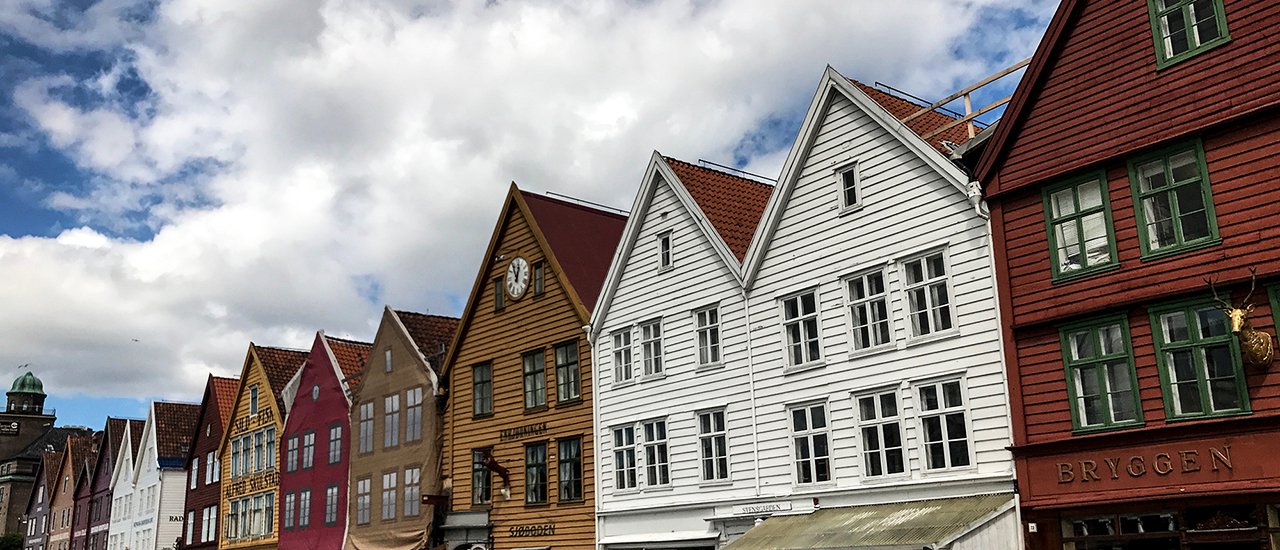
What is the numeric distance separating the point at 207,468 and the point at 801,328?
41.5 m

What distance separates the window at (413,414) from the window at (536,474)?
6.54 metres

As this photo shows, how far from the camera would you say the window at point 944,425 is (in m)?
22.2

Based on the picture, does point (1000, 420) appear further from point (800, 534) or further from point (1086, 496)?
point (800, 534)

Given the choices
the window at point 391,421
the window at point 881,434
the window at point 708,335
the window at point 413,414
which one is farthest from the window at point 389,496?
the window at point 881,434

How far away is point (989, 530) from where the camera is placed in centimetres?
2027

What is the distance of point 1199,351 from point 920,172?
7.16 metres

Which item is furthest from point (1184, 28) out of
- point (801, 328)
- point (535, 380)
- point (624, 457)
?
point (535, 380)

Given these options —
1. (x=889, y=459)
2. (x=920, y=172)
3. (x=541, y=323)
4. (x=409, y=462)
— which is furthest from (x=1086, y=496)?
(x=409, y=462)

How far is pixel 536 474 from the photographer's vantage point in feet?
111

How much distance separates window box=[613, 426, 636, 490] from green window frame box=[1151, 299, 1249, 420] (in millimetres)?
15189

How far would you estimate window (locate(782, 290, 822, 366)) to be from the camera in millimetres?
25812

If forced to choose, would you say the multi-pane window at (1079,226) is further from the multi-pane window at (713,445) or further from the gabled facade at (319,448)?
the gabled facade at (319,448)

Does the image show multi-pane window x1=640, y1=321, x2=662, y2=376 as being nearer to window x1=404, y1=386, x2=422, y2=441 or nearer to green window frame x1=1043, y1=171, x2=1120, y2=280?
window x1=404, y1=386, x2=422, y2=441

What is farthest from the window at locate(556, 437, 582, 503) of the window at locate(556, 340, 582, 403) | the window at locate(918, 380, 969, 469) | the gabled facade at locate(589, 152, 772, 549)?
the window at locate(918, 380, 969, 469)
